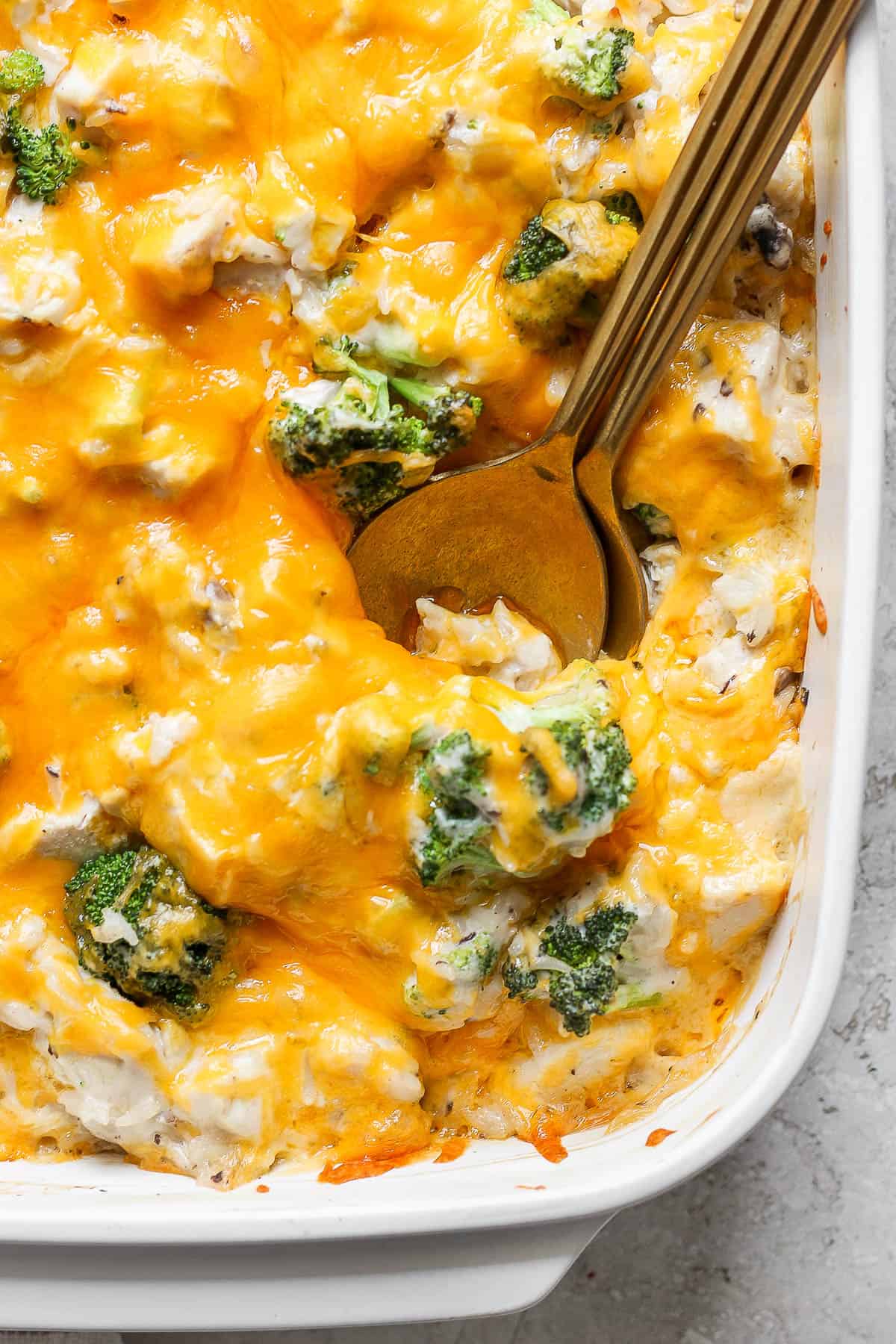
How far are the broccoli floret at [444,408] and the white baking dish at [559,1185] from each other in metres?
0.57

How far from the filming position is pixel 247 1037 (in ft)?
6.40

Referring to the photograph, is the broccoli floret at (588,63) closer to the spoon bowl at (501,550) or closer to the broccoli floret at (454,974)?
the spoon bowl at (501,550)

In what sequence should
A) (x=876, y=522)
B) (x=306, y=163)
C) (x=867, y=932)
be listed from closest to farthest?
(x=876, y=522) → (x=306, y=163) → (x=867, y=932)

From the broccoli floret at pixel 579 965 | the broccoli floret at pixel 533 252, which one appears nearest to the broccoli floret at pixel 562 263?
the broccoli floret at pixel 533 252

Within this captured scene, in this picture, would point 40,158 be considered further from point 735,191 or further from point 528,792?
point 528,792

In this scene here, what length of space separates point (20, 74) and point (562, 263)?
886 mm

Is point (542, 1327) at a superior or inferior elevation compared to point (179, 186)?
inferior

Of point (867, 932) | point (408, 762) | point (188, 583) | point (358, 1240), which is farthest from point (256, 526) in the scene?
point (867, 932)

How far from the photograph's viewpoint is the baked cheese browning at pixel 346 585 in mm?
1804

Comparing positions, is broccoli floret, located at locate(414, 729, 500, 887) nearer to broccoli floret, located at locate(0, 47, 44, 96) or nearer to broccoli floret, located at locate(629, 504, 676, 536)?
broccoli floret, located at locate(629, 504, 676, 536)

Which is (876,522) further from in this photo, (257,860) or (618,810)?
(257,860)

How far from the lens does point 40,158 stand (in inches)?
70.9

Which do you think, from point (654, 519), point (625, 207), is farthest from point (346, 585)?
point (625, 207)

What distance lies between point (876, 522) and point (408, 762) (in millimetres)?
781
